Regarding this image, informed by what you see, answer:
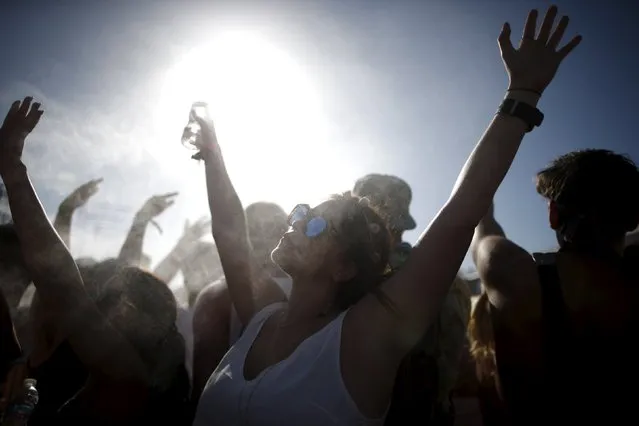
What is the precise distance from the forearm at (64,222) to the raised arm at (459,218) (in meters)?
3.89

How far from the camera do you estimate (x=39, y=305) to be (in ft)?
9.47

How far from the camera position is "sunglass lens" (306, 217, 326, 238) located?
214 centimetres

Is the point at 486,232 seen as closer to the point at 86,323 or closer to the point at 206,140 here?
the point at 206,140

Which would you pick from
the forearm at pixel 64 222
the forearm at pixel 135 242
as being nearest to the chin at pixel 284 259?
the forearm at pixel 64 222

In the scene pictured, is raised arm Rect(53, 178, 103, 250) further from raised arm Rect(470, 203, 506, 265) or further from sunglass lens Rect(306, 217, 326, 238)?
raised arm Rect(470, 203, 506, 265)

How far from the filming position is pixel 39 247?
87.7 inches

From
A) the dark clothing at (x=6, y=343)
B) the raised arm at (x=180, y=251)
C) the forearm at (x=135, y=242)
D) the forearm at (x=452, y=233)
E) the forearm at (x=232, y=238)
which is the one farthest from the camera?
the raised arm at (x=180, y=251)

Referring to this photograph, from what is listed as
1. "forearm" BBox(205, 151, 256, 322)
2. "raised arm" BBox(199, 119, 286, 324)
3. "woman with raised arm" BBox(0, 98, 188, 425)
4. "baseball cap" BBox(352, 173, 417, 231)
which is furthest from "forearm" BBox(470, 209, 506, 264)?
"woman with raised arm" BBox(0, 98, 188, 425)

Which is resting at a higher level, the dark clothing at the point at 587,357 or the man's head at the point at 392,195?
the man's head at the point at 392,195

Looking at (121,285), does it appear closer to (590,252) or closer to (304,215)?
(304,215)

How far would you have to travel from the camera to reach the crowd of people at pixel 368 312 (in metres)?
1.53

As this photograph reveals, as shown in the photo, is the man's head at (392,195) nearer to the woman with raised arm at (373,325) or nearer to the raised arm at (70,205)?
the woman with raised arm at (373,325)

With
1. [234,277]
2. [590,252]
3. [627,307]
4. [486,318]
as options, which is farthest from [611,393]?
[234,277]

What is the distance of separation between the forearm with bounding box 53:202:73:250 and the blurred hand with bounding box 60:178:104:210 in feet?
0.16
